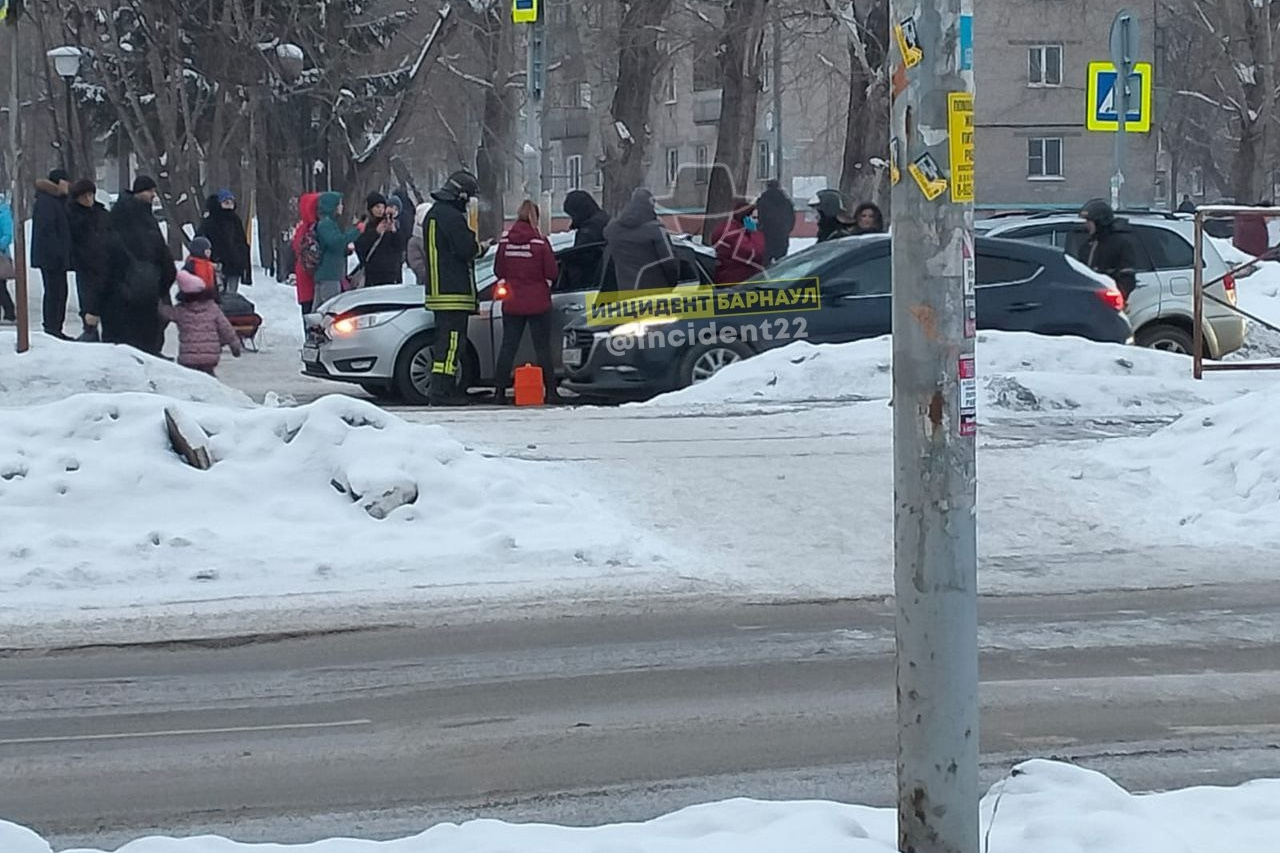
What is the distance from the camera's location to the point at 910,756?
463cm

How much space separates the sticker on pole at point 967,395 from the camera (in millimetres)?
4488

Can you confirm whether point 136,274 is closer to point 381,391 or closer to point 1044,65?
point 381,391

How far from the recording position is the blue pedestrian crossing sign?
21.3 meters

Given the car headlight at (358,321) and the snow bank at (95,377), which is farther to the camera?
the car headlight at (358,321)

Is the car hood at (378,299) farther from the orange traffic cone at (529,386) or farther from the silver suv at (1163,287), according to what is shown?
the silver suv at (1163,287)

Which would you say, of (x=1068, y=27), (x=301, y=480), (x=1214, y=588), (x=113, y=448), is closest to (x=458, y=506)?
(x=301, y=480)

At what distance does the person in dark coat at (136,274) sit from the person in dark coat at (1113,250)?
8.67 m

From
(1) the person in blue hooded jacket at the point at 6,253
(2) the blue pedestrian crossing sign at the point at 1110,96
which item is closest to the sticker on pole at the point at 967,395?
(2) the blue pedestrian crossing sign at the point at 1110,96

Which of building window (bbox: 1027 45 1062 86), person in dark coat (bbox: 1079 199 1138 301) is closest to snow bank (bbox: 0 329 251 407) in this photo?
person in dark coat (bbox: 1079 199 1138 301)

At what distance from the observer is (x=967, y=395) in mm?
4504

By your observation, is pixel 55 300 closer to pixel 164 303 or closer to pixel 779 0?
pixel 164 303

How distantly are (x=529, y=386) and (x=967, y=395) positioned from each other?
39.0ft

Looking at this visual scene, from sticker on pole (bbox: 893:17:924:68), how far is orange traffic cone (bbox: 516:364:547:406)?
11.9 meters

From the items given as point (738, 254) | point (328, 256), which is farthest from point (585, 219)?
point (328, 256)
